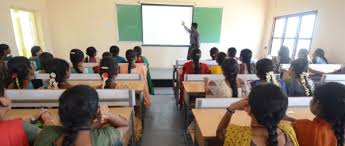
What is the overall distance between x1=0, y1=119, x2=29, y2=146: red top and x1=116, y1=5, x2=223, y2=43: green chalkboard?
515 centimetres

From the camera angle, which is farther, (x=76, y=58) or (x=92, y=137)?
(x=76, y=58)

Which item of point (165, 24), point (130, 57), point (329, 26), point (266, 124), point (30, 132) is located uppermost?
point (165, 24)

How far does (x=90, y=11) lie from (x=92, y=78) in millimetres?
3664

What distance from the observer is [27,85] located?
1.98 metres

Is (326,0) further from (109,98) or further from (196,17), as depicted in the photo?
(109,98)

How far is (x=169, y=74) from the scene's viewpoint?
572 centimetres

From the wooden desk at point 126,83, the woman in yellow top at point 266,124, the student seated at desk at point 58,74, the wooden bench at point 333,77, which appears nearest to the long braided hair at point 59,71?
the student seated at desk at point 58,74

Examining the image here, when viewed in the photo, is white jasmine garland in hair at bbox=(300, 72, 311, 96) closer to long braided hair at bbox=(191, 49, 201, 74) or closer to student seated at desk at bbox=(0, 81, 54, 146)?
long braided hair at bbox=(191, 49, 201, 74)

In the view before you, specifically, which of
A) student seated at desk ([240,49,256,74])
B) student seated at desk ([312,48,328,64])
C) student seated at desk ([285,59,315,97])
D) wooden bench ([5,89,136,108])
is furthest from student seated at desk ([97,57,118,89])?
student seated at desk ([312,48,328,64])

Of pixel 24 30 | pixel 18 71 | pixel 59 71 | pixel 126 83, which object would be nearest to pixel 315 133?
pixel 59 71

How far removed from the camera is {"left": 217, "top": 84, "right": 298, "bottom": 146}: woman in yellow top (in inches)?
38.2

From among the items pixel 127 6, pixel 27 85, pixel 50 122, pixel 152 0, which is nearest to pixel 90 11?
pixel 127 6

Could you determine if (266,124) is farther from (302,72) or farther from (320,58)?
(320,58)

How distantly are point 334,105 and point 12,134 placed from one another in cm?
162
